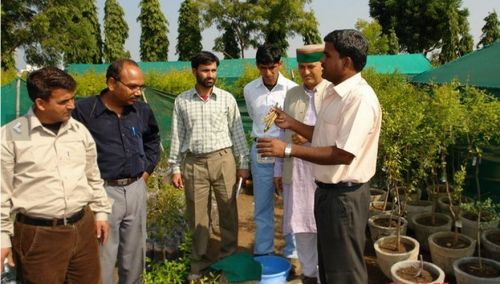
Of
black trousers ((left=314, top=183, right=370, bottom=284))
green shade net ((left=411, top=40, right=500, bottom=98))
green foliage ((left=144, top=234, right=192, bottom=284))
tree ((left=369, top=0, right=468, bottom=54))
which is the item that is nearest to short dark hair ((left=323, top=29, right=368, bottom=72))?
black trousers ((left=314, top=183, right=370, bottom=284))

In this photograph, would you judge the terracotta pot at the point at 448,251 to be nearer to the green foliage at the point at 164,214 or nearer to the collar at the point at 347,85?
the collar at the point at 347,85

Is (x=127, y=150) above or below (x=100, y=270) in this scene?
above

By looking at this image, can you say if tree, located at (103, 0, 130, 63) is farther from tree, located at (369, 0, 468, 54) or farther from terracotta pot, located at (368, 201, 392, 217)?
terracotta pot, located at (368, 201, 392, 217)

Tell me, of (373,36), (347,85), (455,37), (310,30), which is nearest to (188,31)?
(310,30)

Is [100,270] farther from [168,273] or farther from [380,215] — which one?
[380,215]

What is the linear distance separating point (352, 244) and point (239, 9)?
33.1 metres

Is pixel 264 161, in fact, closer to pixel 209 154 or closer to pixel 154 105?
pixel 209 154

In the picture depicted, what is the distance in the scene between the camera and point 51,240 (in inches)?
86.1

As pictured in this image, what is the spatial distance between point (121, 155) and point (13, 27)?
86.3 ft

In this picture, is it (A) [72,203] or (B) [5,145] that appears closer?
(B) [5,145]

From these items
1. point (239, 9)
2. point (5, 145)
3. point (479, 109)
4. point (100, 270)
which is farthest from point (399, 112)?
point (239, 9)

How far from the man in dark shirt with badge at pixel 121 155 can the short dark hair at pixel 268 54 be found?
1230 millimetres

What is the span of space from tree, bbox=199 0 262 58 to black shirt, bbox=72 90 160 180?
3157 cm

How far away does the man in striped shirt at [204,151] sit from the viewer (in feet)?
11.3
